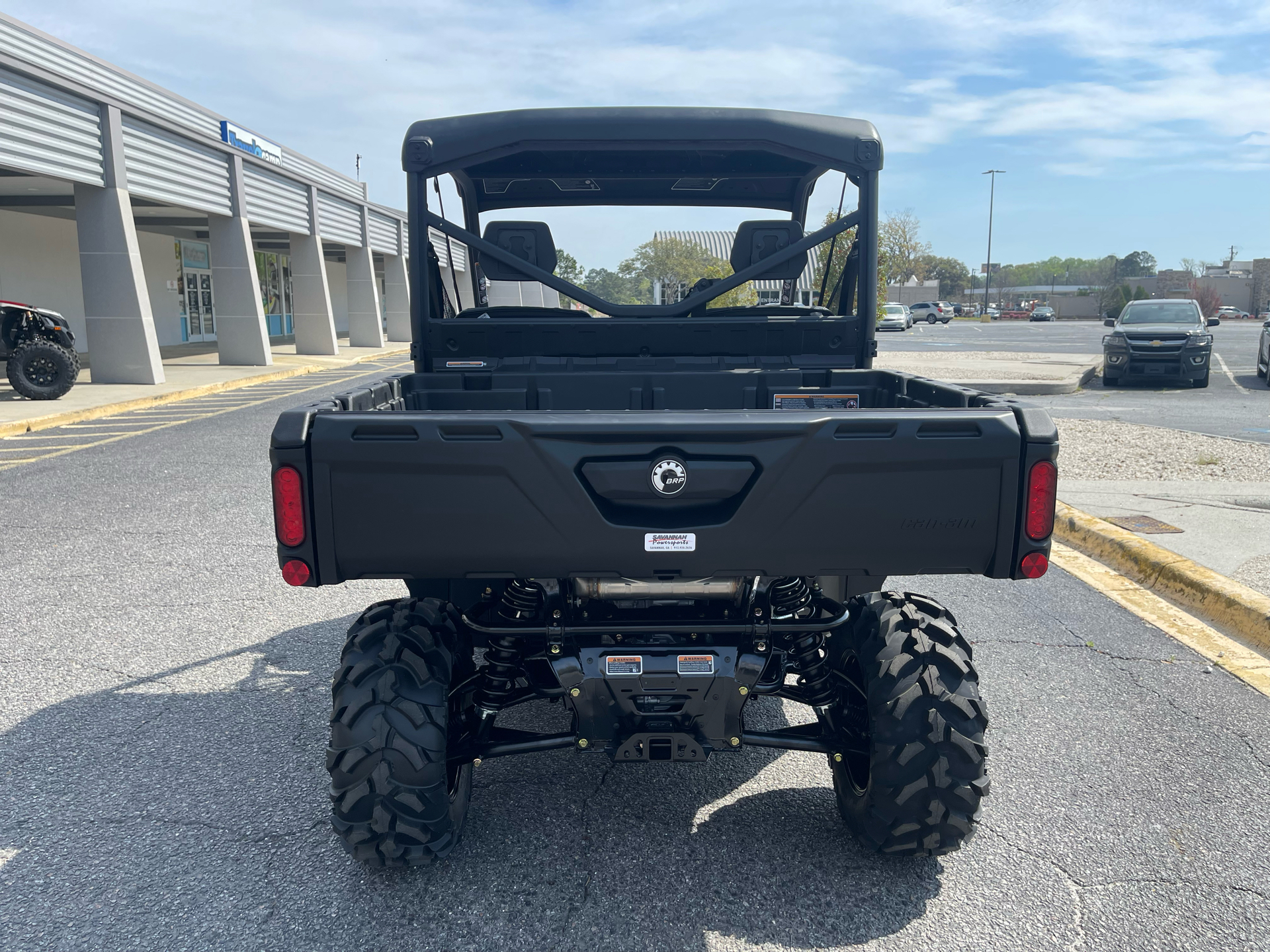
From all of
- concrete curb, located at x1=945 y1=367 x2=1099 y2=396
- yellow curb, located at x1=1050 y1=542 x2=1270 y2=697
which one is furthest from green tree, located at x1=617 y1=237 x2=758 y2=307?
concrete curb, located at x1=945 y1=367 x2=1099 y2=396

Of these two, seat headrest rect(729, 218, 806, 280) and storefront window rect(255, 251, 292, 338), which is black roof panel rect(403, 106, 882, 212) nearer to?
seat headrest rect(729, 218, 806, 280)

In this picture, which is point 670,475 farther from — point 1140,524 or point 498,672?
point 1140,524

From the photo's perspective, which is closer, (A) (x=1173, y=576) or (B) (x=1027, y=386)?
(A) (x=1173, y=576)

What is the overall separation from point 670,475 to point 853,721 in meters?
1.12

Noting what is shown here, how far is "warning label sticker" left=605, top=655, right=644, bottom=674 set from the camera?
2785mm

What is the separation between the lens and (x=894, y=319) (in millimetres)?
57531

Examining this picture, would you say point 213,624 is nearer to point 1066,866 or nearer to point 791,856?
point 791,856

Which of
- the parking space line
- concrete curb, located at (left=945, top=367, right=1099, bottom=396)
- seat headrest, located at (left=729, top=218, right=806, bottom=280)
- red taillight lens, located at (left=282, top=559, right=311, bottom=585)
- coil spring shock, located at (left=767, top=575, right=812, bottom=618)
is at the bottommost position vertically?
the parking space line

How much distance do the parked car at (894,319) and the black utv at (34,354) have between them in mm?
44552

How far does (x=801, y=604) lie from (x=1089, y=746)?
4.95 ft

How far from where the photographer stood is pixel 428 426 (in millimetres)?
2586

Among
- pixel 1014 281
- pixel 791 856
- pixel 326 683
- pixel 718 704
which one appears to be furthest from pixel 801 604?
pixel 1014 281

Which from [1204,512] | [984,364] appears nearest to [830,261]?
[1204,512]

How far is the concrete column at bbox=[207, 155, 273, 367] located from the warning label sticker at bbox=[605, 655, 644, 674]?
2403 cm
